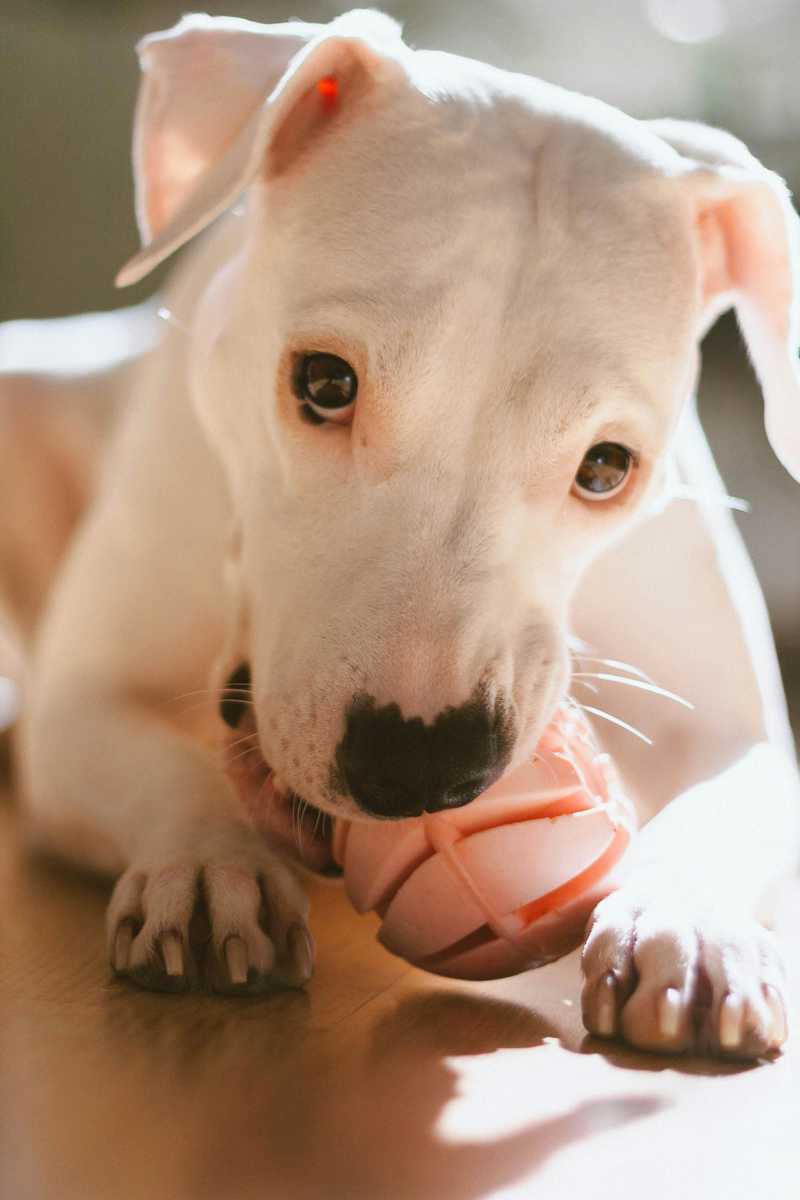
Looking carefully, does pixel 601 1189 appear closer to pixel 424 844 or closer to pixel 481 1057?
pixel 481 1057

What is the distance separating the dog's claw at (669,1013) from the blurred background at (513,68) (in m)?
2.66

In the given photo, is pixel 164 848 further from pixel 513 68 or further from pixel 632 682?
pixel 513 68

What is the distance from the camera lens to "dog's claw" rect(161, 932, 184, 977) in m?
1.38

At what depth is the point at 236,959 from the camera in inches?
54.5

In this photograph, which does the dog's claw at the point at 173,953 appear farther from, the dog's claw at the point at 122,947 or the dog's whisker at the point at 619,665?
the dog's whisker at the point at 619,665

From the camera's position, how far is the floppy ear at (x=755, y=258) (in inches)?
68.3

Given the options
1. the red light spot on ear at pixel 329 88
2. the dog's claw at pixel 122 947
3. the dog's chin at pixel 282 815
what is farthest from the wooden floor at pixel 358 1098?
the red light spot on ear at pixel 329 88

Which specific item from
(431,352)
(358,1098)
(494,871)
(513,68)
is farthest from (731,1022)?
(513,68)

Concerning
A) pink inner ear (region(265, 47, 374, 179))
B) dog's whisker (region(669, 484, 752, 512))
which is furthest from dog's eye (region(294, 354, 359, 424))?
dog's whisker (region(669, 484, 752, 512))

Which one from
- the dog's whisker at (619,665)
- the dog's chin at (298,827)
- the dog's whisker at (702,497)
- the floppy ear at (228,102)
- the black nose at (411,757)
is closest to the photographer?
the black nose at (411,757)

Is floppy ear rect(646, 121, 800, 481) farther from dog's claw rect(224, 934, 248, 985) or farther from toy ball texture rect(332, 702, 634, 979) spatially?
dog's claw rect(224, 934, 248, 985)

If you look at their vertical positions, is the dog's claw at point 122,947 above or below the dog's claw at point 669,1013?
→ below

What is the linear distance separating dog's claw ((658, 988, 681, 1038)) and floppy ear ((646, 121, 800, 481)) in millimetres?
708

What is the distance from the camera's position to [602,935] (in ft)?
4.52
